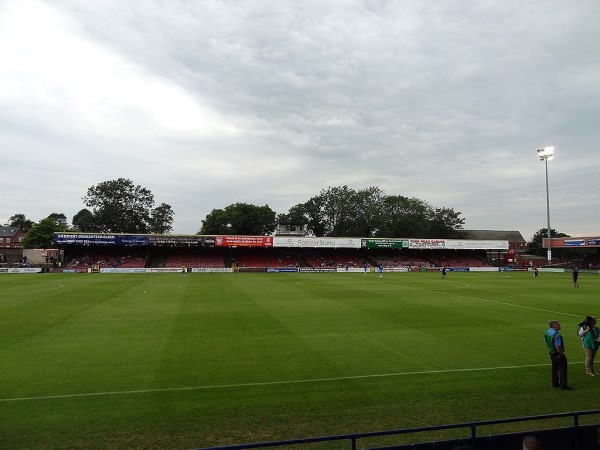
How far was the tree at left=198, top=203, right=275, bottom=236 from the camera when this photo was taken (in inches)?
4360

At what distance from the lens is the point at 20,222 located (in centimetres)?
15600

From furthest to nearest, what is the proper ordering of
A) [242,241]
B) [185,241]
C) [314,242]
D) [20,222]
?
[20,222] < [314,242] < [242,241] < [185,241]

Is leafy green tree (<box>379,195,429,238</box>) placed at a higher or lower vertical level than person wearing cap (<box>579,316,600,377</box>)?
higher

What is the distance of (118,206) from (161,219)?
1562cm

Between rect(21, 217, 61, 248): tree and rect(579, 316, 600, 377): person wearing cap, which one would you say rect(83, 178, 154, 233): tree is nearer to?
rect(21, 217, 61, 248): tree

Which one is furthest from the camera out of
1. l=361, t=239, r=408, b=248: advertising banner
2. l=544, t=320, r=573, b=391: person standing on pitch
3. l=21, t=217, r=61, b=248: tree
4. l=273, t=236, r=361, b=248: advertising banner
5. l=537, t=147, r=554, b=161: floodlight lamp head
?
l=21, t=217, r=61, b=248: tree

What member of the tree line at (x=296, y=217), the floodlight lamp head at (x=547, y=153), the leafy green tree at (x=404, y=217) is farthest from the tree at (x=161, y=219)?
the floodlight lamp head at (x=547, y=153)

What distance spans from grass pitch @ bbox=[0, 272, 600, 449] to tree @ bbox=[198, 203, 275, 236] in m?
88.2

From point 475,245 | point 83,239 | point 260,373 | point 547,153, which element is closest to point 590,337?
point 260,373

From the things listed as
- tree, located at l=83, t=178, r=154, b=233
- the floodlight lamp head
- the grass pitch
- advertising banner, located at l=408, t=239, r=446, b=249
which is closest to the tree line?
tree, located at l=83, t=178, r=154, b=233

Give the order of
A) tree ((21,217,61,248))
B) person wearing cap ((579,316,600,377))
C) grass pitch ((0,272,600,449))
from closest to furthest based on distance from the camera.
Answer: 1. grass pitch ((0,272,600,449))
2. person wearing cap ((579,316,600,377))
3. tree ((21,217,61,248))

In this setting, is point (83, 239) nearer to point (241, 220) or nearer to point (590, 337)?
point (241, 220)

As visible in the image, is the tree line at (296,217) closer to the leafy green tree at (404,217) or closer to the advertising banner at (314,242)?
the leafy green tree at (404,217)

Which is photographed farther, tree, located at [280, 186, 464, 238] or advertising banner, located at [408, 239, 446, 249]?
tree, located at [280, 186, 464, 238]
